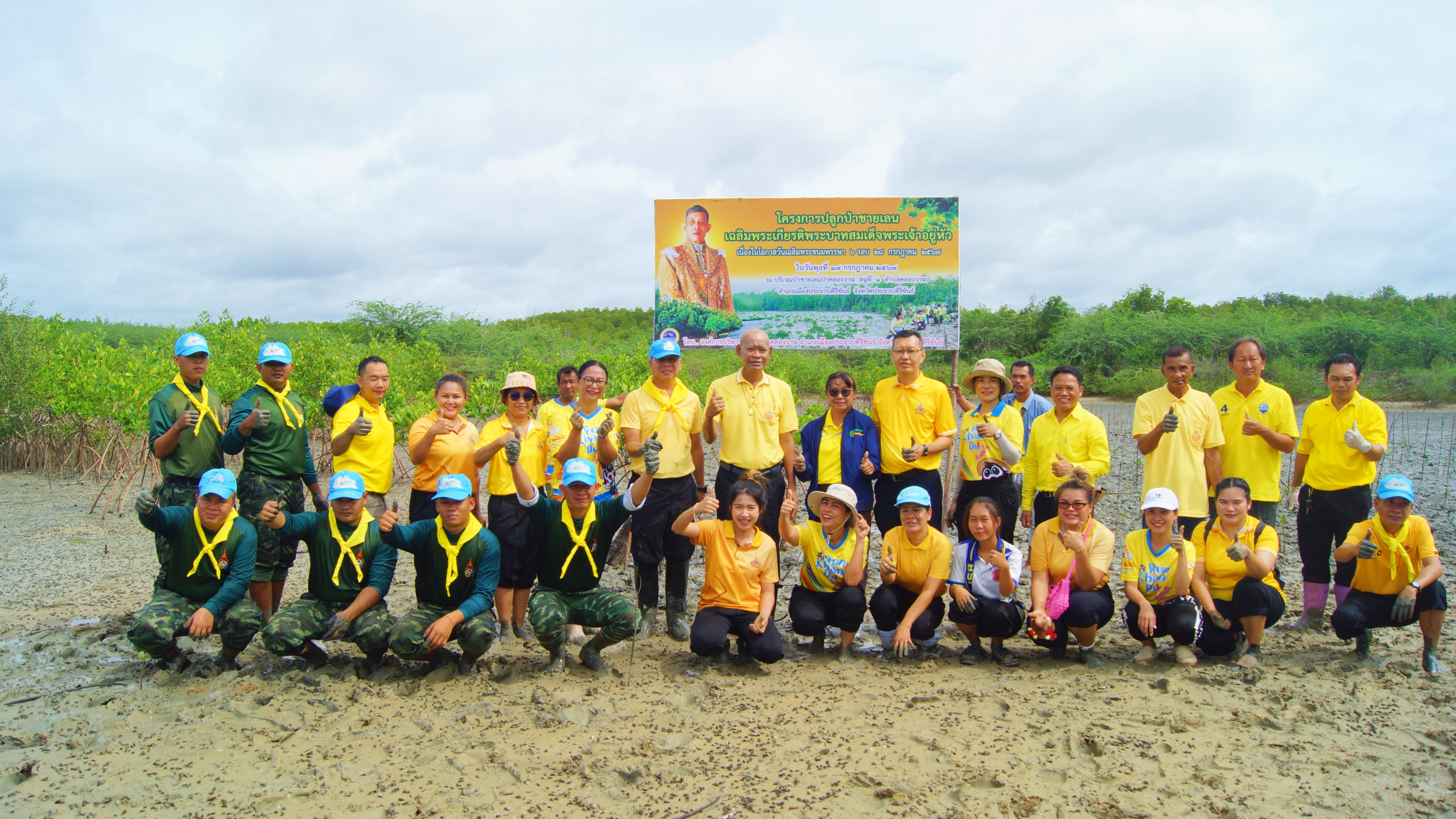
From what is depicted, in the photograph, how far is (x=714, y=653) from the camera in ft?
15.1

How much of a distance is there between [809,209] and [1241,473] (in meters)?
3.85

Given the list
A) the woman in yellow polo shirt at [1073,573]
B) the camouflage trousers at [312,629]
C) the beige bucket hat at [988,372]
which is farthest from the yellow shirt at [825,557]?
the camouflage trousers at [312,629]

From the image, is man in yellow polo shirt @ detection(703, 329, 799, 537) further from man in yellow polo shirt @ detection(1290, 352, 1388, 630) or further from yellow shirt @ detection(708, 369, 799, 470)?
man in yellow polo shirt @ detection(1290, 352, 1388, 630)

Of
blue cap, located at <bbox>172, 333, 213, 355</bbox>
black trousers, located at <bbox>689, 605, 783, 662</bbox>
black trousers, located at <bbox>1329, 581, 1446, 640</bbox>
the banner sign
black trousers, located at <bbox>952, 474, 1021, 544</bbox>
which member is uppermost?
the banner sign

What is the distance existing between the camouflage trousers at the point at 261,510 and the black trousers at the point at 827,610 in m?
2.98

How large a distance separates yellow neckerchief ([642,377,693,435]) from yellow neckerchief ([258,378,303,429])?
2134 mm

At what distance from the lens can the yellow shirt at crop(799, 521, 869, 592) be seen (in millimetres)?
4727

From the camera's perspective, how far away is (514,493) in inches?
194

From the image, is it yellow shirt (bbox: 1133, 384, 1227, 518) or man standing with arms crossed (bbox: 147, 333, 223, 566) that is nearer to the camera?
man standing with arms crossed (bbox: 147, 333, 223, 566)

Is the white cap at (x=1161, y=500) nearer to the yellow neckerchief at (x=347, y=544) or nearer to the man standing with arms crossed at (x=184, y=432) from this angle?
the yellow neckerchief at (x=347, y=544)

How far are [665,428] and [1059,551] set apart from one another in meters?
2.45

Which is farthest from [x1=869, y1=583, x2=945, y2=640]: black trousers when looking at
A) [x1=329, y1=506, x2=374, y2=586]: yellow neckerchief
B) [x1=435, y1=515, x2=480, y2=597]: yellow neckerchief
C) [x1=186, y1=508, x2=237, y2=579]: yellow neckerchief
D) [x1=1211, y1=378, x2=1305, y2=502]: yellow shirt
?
[x1=186, y1=508, x2=237, y2=579]: yellow neckerchief

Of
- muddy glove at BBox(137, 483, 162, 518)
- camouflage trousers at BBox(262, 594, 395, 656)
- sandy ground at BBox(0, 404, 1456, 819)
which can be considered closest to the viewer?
sandy ground at BBox(0, 404, 1456, 819)

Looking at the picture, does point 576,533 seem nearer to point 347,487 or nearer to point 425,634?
point 425,634
